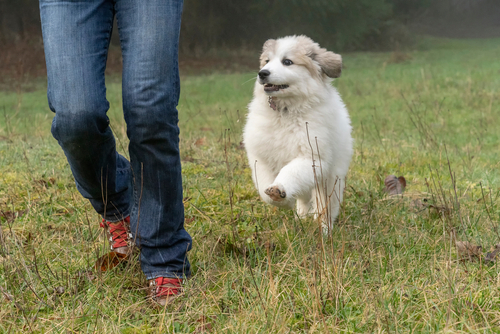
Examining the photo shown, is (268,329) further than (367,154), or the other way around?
(367,154)

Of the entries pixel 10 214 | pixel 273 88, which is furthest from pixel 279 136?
pixel 10 214

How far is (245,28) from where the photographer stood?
20.5m

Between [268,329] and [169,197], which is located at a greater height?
[169,197]

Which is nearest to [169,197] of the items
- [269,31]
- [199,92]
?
[199,92]

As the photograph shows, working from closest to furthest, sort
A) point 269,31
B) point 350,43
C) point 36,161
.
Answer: point 36,161, point 269,31, point 350,43

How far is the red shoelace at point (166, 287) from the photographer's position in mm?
2332

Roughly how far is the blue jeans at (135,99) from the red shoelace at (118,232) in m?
0.29

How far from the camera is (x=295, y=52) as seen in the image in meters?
3.47

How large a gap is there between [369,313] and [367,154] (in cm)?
383

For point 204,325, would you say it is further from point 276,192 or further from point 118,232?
point 276,192

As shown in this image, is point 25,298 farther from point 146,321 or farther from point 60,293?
point 146,321

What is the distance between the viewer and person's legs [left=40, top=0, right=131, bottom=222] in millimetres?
2186

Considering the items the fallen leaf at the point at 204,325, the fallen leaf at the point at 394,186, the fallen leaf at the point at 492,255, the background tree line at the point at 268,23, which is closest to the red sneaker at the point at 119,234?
the fallen leaf at the point at 204,325

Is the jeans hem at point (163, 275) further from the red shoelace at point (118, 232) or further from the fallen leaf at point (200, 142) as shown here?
the fallen leaf at point (200, 142)
